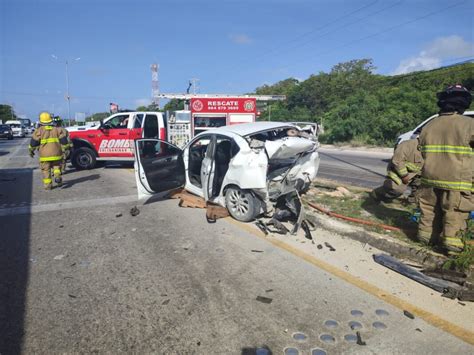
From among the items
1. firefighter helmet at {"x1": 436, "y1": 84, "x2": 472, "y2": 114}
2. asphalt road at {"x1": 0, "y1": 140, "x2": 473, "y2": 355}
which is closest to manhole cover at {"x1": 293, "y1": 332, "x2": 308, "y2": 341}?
asphalt road at {"x1": 0, "y1": 140, "x2": 473, "y2": 355}

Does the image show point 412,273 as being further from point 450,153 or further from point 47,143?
point 47,143

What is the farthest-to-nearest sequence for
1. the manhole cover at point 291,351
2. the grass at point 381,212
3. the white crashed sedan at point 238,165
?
the white crashed sedan at point 238,165
the grass at point 381,212
the manhole cover at point 291,351

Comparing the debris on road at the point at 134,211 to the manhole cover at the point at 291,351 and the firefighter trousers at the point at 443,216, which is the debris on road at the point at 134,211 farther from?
the firefighter trousers at the point at 443,216

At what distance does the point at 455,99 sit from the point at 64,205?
692 cm

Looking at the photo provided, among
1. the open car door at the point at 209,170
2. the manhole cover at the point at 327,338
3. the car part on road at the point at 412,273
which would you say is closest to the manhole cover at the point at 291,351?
the manhole cover at the point at 327,338

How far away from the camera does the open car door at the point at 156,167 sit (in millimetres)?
6500

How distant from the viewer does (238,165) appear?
5648mm

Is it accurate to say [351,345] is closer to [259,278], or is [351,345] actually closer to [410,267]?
[259,278]

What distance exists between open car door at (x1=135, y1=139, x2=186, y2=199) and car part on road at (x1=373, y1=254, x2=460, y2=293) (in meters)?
4.04

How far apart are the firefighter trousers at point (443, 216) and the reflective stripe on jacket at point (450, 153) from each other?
0.40 ft

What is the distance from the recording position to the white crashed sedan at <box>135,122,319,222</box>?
555 centimetres

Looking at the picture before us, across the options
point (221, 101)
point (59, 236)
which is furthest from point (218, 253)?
point (221, 101)

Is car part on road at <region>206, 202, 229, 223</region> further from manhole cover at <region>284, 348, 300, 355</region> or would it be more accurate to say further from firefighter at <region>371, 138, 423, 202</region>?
manhole cover at <region>284, 348, 300, 355</region>

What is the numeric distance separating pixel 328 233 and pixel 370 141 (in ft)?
63.5
